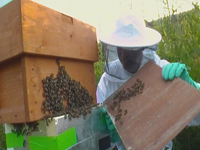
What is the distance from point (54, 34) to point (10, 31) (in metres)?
0.31

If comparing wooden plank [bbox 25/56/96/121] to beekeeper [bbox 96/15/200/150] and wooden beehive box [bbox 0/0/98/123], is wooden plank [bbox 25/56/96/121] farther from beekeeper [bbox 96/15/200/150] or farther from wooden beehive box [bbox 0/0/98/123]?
beekeeper [bbox 96/15/200/150]

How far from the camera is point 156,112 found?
147 centimetres

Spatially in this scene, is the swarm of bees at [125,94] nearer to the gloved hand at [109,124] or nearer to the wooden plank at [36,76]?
the gloved hand at [109,124]

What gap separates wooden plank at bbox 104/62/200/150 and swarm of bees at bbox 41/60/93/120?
280 millimetres

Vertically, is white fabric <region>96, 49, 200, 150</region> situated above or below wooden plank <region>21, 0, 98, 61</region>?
below

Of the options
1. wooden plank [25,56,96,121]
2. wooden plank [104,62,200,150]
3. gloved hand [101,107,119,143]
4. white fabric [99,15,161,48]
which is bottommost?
gloved hand [101,107,119,143]

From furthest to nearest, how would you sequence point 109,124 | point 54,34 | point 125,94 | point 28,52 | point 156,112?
point 109,124, point 125,94, point 54,34, point 156,112, point 28,52

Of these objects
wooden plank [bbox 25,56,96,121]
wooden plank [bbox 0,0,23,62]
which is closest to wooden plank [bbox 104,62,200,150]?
wooden plank [bbox 25,56,96,121]

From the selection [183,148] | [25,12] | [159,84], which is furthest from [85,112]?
[183,148]

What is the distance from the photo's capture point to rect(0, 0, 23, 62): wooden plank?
1370mm

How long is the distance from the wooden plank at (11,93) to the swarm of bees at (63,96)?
16cm

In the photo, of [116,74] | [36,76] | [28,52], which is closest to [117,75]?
[116,74]

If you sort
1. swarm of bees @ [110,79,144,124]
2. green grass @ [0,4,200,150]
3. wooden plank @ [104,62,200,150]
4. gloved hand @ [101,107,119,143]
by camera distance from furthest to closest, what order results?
green grass @ [0,4,200,150] < gloved hand @ [101,107,119,143] < swarm of bees @ [110,79,144,124] < wooden plank @ [104,62,200,150]

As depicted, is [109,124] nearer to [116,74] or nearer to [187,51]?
[116,74]
